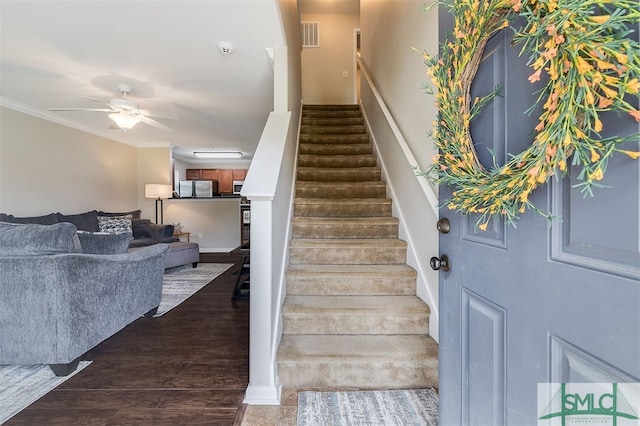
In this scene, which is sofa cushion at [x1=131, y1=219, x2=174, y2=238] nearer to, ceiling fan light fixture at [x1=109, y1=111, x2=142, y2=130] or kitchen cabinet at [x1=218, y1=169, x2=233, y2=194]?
ceiling fan light fixture at [x1=109, y1=111, x2=142, y2=130]

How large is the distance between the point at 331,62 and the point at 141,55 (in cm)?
417

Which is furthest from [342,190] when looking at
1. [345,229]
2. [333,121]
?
[333,121]

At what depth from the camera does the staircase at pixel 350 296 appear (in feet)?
5.00

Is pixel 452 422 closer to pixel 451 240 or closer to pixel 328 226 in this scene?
pixel 451 240

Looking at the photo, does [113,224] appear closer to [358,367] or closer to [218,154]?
[218,154]

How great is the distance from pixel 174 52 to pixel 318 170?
172cm

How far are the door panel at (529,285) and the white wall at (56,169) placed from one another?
16.7ft

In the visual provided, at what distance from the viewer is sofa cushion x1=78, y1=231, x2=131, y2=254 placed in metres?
2.24

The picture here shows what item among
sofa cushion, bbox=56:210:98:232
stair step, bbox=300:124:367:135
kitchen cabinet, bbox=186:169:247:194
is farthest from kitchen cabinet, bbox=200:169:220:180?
stair step, bbox=300:124:367:135

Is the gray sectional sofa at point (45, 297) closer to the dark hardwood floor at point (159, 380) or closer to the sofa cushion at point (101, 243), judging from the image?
the dark hardwood floor at point (159, 380)

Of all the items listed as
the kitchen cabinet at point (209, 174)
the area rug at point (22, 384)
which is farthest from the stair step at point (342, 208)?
the kitchen cabinet at point (209, 174)

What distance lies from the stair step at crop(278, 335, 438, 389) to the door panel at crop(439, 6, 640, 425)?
493 mm

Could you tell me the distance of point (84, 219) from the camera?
426 cm

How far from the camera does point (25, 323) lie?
5.52 ft
